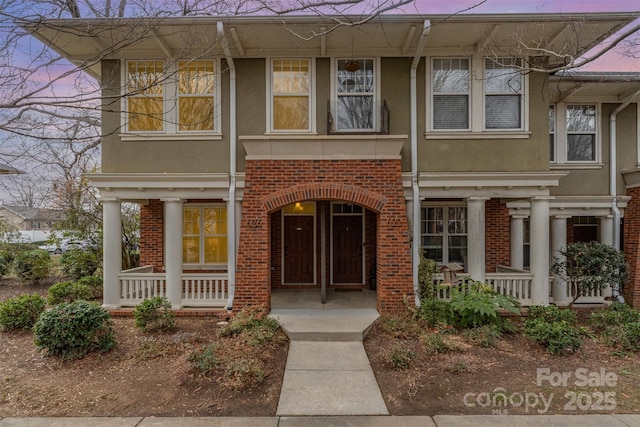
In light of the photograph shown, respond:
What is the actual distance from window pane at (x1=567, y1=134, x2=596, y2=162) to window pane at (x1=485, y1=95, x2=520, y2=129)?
2.75 meters

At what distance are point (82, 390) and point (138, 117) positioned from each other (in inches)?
218

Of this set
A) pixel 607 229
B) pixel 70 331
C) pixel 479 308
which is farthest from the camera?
pixel 607 229

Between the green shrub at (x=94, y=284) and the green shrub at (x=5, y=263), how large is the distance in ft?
16.3

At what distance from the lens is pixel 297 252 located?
9438 mm

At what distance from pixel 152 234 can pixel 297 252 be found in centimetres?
413

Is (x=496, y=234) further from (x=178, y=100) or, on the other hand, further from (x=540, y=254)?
(x=178, y=100)

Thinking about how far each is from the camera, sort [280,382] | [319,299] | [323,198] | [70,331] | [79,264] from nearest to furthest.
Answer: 1. [280,382]
2. [70,331]
3. [323,198]
4. [319,299]
5. [79,264]

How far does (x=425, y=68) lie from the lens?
7.30m

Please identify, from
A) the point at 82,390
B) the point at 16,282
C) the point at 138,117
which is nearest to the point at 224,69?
the point at 138,117

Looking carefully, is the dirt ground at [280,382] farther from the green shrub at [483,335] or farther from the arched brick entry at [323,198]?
the arched brick entry at [323,198]

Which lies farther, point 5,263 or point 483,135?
point 5,263

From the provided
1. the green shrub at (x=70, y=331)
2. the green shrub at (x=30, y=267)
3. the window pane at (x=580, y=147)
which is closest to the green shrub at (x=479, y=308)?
the window pane at (x=580, y=147)

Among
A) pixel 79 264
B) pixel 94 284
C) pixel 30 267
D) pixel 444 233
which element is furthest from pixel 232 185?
pixel 30 267

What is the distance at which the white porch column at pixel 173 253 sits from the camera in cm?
718
